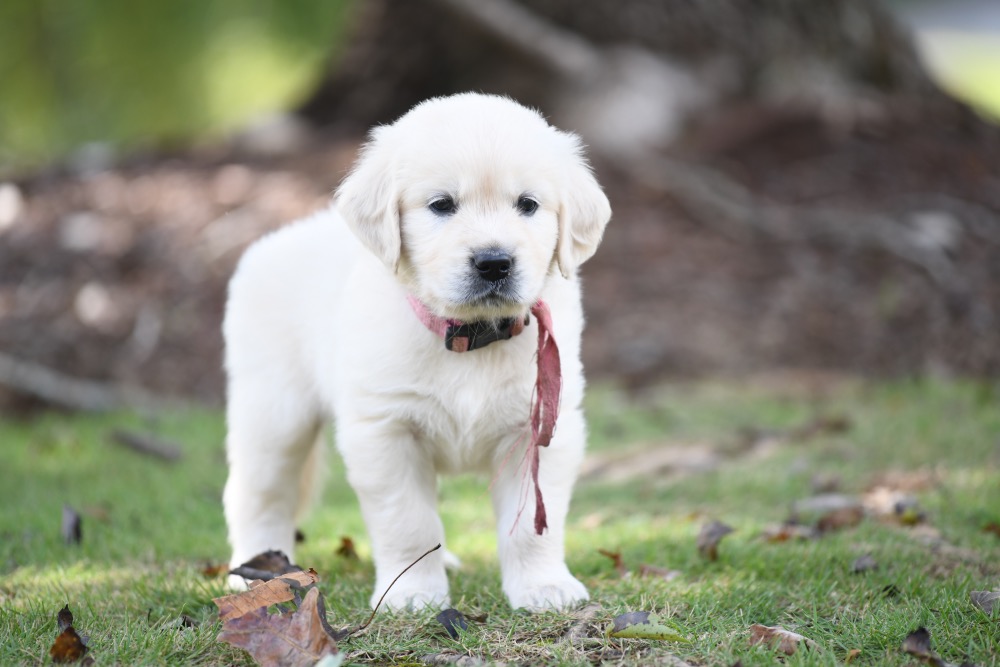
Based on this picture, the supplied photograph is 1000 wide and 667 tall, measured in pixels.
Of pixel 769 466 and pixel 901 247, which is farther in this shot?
pixel 901 247

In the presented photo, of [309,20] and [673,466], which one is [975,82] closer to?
[309,20]

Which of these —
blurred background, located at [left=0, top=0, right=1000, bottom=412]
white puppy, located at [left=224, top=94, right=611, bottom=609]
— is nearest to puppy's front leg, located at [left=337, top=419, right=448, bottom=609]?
white puppy, located at [left=224, top=94, right=611, bottom=609]

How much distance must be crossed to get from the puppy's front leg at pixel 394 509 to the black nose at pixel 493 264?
562mm

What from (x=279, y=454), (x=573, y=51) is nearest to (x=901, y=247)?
(x=573, y=51)

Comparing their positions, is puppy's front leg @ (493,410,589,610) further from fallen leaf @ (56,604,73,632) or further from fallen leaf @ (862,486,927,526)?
fallen leaf @ (862,486,927,526)

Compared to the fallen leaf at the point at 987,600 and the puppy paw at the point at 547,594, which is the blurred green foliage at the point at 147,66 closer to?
the puppy paw at the point at 547,594

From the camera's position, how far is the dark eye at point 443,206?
291 centimetres

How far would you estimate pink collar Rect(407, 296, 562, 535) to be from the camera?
9.48ft

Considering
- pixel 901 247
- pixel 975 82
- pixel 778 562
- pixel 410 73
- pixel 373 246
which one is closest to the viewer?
pixel 373 246

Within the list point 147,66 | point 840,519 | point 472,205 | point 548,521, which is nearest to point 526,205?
point 472,205

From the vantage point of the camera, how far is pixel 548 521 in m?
3.04

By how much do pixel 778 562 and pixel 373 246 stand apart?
172 centimetres

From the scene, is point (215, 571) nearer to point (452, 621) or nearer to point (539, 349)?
point (452, 621)

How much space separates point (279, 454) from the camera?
11.7 ft
